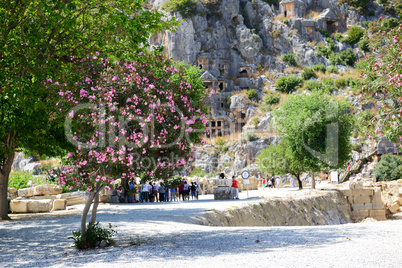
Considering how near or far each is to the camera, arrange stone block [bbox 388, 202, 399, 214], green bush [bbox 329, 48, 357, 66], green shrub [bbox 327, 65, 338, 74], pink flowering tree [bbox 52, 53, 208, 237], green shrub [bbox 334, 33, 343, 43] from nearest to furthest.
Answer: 1. pink flowering tree [bbox 52, 53, 208, 237]
2. stone block [bbox 388, 202, 399, 214]
3. green shrub [bbox 327, 65, 338, 74]
4. green bush [bbox 329, 48, 357, 66]
5. green shrub [bbox 334, 33, 343, 43]

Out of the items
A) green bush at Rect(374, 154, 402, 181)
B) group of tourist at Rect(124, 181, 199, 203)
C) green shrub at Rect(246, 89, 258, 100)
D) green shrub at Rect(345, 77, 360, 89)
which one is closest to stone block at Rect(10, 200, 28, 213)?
group of tourist at Rect(124, 181, 199, 203)

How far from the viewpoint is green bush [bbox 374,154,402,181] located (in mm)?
41156

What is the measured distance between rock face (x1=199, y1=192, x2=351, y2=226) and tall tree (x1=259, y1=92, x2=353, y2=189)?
3.69 m

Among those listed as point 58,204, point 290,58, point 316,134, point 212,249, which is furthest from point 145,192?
point 290,58

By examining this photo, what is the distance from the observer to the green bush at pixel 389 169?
41.2 m

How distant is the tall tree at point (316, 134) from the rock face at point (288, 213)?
3693 mm

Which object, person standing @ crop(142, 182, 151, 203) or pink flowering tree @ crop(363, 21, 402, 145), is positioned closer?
pink flowering tree @ crop(363, 21, 402, 145)

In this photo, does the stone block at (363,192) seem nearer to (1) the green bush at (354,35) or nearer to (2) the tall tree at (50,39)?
(2) the tall tree at (50,39)

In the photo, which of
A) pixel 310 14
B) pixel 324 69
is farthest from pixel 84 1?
pixel 310 14

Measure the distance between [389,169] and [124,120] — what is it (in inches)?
1544

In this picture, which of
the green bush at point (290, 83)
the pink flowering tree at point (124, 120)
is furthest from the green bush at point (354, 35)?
the pink flowering tree at point (124, 120)

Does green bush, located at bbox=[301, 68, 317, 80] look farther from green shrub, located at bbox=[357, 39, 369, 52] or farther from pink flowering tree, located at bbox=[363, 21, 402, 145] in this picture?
pink flowering tree, located at bbox=[363, 21, 402, 145]

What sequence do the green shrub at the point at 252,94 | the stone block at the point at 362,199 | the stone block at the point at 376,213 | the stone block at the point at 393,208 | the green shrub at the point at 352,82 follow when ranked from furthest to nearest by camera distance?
the green shrub at the point at 252,94
the green shrub at the point at 352,82
the stone block at the point at 393,208
the stone block at the point at 362,199
the stone block at the point at 376,213

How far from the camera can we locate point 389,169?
42250mm
